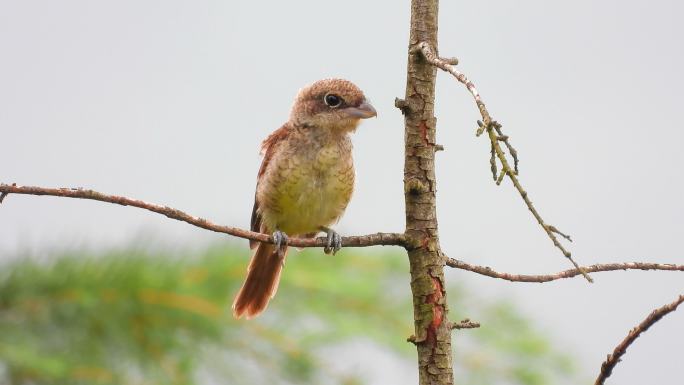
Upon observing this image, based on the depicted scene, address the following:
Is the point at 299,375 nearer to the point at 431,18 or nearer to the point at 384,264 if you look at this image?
the point at 384,264

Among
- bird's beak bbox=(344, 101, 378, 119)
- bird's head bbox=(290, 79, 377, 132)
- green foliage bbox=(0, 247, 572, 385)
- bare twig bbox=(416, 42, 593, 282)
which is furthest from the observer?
green foliage bbox=(0, 247, 572, 385)

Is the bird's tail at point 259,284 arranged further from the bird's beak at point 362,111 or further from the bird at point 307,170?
the bird's beak at point 362,111

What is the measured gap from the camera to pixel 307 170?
12.4 feet

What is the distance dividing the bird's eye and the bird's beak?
52mm

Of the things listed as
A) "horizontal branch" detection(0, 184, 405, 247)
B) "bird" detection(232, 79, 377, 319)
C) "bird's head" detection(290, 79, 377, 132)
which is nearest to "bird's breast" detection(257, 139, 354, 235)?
"bird" detection(232, 79, 377, 319)

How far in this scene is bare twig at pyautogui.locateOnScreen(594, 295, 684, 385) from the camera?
1.75 meters

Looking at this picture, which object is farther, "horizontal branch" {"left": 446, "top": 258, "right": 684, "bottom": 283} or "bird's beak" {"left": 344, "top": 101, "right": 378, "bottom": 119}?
"bird's beak" {"left": 344, "top": 101, "right": 378, "bottom": 119}

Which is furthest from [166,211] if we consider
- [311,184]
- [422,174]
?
[311,184]

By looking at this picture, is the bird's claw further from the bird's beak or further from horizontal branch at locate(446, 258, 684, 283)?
the bird's beak

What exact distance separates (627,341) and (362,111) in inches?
83.9

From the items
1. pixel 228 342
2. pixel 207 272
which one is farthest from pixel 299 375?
pixel 207 272

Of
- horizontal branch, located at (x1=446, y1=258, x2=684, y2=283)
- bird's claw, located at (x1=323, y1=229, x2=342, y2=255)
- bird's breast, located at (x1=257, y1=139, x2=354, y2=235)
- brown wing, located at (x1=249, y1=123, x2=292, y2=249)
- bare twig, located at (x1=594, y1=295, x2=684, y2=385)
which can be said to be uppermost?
brown wing, located at (x1=249, y1=123, x2=292, y2=249)

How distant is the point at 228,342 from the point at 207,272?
1.37 ft

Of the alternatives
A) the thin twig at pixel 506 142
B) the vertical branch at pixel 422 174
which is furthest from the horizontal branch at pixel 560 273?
the thin twig at pixel 506 142
